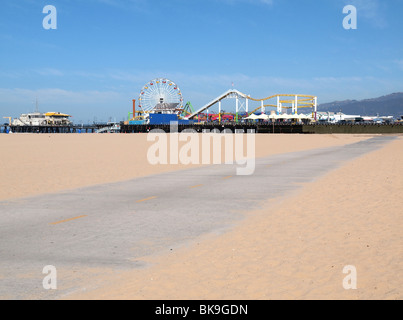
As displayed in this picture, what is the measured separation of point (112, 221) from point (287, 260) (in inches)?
164

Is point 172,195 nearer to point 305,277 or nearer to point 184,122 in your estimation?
point 305,277

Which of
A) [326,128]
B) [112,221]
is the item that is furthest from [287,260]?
[326,128]

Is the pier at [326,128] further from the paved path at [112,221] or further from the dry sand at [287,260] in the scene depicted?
the dry sand at [287,260]

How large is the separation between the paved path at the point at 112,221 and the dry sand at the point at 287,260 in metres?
0.54

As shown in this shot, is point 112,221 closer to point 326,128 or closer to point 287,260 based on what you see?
point 287,260

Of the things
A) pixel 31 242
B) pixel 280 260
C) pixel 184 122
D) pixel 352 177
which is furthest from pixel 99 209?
pixel 184 122

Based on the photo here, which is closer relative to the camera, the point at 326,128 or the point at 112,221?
the point at 112,221

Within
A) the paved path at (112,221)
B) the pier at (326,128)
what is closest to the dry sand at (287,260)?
the paved path at (112,221)

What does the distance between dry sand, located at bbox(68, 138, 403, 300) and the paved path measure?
542mm

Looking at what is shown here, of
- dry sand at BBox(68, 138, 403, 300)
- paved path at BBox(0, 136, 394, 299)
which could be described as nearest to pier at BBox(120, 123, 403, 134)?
paved path at BBox(0, 136, 394, 299)

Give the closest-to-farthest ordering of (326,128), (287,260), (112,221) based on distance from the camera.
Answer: (287,260)
(112,221)
(326,128)

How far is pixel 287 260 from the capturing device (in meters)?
7.27

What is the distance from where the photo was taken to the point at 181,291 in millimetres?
5840

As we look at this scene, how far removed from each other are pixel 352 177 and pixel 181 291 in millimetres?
14270
